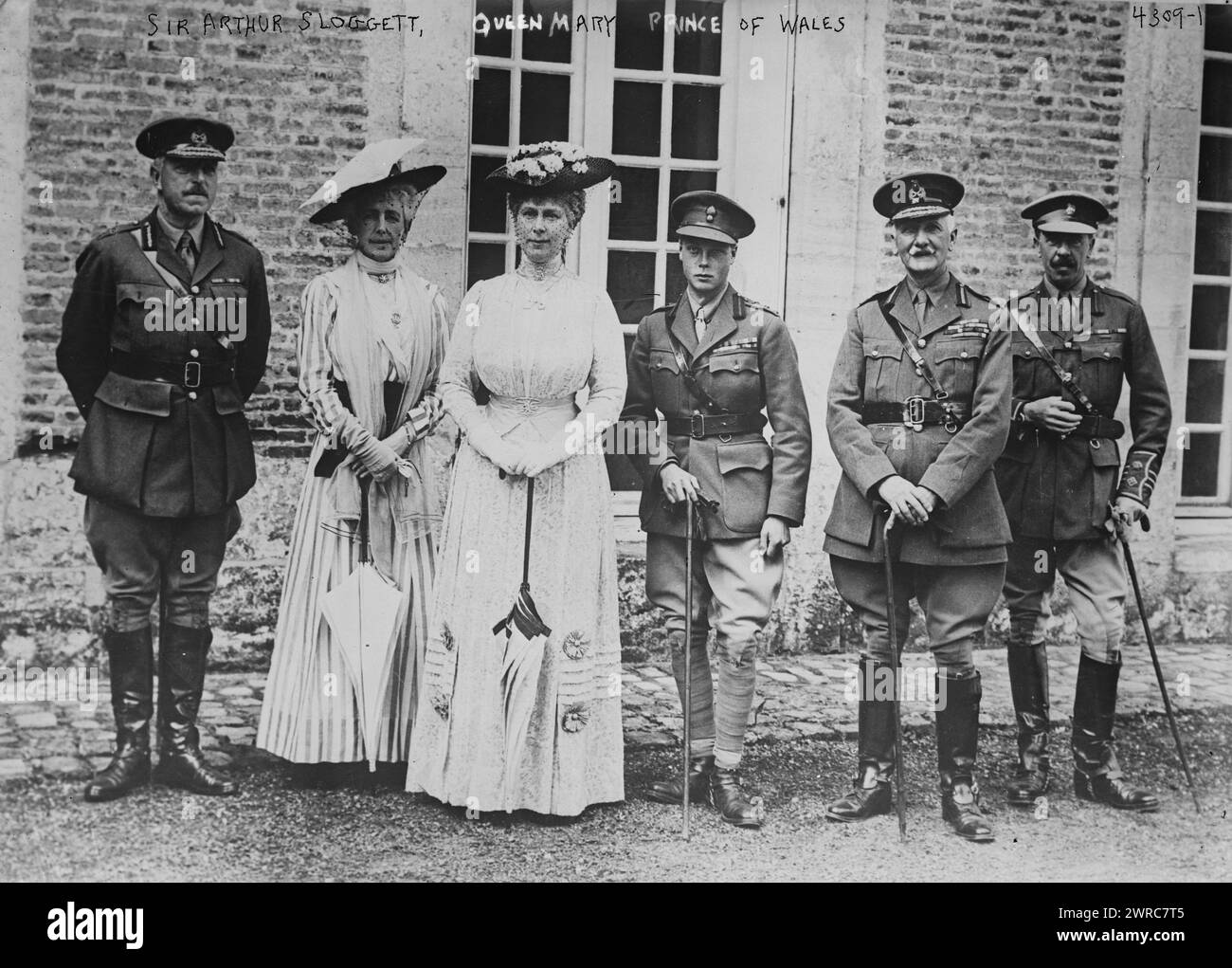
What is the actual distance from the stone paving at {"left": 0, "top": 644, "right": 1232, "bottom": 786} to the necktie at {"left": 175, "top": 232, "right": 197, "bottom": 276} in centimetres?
186

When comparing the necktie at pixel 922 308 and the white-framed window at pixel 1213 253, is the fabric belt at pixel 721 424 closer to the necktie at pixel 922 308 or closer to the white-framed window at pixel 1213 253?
the necktie at pixel 922 308

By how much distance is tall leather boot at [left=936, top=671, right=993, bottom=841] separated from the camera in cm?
487

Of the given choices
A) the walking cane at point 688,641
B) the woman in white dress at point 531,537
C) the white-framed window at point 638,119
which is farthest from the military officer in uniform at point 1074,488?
the woman in white dress at point 531,537

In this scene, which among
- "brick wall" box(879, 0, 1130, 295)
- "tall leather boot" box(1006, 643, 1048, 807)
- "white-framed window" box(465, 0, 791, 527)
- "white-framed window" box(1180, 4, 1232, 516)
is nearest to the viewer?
"tall leather boot" box(1006, 643, 1048, 807)

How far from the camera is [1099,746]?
5242 millimetres

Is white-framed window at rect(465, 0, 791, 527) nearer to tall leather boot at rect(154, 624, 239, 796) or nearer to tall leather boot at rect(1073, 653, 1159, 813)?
tall leather boot at rect(154, 624, 239, 796)

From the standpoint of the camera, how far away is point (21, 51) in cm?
516

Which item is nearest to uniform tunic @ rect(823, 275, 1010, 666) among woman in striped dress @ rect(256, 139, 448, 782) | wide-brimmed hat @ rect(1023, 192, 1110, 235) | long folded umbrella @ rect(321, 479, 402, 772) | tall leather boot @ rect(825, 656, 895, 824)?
tall leather boot @ rect(825, 656, 895, 824)

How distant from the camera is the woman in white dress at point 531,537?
470 cm

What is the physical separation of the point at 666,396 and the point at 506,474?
72 cm

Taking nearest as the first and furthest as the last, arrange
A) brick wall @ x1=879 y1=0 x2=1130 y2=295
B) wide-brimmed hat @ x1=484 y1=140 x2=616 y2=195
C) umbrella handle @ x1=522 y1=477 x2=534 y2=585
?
wide-brimmed hat @ x1=484 y1=140 x2=616 y2=195 → umbrella handle @ x1=522 y1=477 x2=534 y2=585 → brick wall @ x1=879 y1=0 x2=1130 y2=295

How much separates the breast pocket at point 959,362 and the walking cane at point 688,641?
1.07 meters
